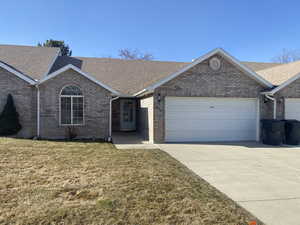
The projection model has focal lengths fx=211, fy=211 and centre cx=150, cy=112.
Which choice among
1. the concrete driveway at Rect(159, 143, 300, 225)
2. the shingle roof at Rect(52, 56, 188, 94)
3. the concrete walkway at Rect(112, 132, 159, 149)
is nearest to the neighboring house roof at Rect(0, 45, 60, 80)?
the shingle roof at Rect(52, 56, 188, 94)

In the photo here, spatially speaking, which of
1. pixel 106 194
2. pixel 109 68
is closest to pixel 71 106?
pixel 109 68

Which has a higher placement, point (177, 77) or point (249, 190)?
point (177, 77)

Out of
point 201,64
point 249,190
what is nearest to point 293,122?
point 201,64

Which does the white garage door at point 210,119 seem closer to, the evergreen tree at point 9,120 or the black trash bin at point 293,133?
the black trash bin at point 293,133

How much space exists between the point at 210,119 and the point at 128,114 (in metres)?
6.95

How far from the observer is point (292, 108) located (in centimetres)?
1191

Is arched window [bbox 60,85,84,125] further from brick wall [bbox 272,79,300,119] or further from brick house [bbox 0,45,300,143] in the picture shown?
brick wall [bbox 272,79,300,119]

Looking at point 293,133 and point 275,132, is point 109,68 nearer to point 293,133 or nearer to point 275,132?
point 275,132

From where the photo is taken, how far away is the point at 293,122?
1077 centimetres

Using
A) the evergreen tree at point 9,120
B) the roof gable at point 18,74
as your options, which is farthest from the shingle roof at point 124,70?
the evergreen tree at point 9,120

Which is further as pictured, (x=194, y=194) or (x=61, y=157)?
(x=61, y=157)

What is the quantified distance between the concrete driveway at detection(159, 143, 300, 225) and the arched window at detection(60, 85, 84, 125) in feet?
18.3

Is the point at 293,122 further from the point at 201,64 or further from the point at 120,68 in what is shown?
the point at 120,68

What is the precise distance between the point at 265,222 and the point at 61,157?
6050 millimetres
